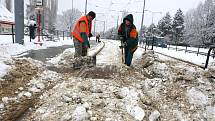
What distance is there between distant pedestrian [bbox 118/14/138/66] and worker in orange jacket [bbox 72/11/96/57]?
1120mm

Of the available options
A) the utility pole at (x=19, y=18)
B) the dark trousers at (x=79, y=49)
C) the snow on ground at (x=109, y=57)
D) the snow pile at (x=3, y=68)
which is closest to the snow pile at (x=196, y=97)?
the snow on ground at (x=109, y=57)

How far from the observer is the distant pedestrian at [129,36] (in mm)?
5574

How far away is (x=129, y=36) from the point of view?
5.76 meters

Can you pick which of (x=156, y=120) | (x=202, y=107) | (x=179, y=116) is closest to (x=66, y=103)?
(x=156, y=120)

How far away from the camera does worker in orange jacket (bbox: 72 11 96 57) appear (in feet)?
16.5

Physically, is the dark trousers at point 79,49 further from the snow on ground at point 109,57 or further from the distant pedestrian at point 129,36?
the distant pedestrian at point 129,36

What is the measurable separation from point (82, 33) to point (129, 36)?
5.19 feet

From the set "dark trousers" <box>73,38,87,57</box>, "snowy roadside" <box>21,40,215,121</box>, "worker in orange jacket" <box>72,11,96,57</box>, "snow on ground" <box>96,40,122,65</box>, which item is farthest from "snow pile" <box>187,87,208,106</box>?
"dark trousers" <box>73,38,87,57</box>

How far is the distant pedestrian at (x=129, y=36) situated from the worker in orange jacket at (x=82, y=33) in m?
1.12

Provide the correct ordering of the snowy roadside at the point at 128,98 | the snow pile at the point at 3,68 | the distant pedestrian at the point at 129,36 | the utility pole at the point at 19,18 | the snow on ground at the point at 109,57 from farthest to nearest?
the utility pole at the point at 19,18 < the snow on ground at the point at 109,57 < the distant pedestrian at the point at 129,36 < the snow pile at the point at 3,68 < the snowy roadside at the point at 128,98

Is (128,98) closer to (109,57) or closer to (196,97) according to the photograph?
(196,97)

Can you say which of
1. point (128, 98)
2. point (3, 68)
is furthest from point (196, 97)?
point (3, 68)

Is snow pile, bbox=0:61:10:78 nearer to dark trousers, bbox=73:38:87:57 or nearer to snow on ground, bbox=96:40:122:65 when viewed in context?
dark trousers, bbox=73:38:87:57

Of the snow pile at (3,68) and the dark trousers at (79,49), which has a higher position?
the dark trousers at (79,49)
